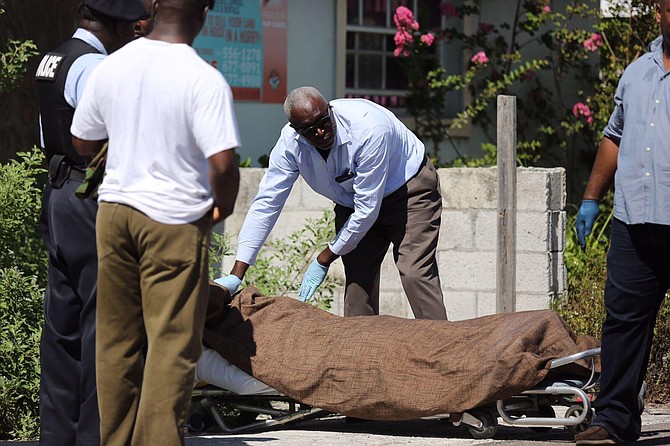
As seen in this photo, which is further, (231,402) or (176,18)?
(231,402)

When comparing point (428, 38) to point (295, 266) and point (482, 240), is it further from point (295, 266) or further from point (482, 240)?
point (295, 266)

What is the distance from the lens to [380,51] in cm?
1108

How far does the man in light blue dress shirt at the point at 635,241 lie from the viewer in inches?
206

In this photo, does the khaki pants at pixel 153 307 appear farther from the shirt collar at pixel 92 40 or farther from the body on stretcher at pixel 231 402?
the body on stretcher at pixel 231 402

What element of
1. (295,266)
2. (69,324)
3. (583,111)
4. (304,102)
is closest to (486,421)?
(304,102)

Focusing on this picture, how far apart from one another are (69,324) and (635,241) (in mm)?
2391

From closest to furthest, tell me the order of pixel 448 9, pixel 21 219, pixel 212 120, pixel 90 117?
pixel 212 120
pixel 90 117
pixel 21 219
pixel 448 9

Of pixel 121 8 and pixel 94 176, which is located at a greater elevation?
pixel 121 8

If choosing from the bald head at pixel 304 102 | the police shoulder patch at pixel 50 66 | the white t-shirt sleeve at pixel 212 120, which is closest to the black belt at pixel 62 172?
the police shoulder patch at pixel 50 66

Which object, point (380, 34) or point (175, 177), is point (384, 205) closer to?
point (175, 177)

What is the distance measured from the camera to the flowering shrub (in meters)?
10.6

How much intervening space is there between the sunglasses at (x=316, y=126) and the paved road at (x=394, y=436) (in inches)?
56.5

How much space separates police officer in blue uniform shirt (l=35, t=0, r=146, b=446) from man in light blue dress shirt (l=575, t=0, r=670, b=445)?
2.11m

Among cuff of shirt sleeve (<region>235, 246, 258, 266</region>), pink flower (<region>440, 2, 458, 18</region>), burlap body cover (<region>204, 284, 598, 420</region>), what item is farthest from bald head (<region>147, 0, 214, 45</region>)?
pink flower (<region>440, 2, 458, 18</region>)
